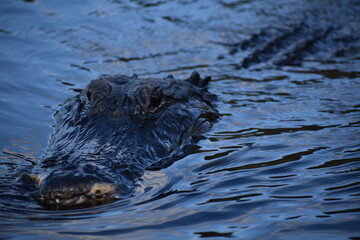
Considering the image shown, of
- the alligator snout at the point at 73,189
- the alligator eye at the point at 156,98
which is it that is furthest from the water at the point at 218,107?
the alligator eye at the point at 156,98

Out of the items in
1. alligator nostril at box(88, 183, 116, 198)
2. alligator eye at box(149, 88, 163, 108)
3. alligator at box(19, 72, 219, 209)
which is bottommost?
alligator nostril at box(88, 183, 116, 198)

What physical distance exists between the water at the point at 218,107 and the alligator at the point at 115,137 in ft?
0.41

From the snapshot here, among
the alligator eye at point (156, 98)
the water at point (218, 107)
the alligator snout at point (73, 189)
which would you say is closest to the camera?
the water at point (218, 107)

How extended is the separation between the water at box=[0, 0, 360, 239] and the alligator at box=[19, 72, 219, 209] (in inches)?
4.9

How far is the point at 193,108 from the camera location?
20.0ft

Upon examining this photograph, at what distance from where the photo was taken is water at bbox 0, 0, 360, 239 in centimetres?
358

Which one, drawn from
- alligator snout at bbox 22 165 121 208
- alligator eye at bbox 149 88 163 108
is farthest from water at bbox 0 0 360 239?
alligator eye at bbox 149 88 163 108

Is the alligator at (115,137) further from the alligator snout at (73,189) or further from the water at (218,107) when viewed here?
the water at (218,107)

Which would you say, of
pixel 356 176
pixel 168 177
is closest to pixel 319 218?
pixel 356 176

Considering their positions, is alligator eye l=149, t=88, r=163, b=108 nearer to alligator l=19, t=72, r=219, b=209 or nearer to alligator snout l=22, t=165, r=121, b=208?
alligator l=19, t=72, r=219, b=209

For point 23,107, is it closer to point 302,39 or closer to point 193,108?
point 193,108

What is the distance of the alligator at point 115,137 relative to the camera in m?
3.77

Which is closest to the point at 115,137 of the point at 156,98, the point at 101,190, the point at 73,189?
the point at 156,98

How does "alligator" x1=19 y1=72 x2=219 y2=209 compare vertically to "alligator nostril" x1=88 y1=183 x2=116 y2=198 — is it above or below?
above
